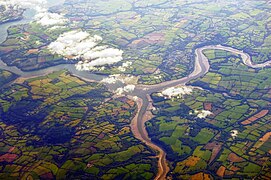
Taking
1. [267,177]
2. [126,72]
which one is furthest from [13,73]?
[267,177]

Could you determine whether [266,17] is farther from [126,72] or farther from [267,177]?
[267,177]

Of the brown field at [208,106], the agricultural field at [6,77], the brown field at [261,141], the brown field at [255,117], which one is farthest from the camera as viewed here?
the agricultural field at [6,77]

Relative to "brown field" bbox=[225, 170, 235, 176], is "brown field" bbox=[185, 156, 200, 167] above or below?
below

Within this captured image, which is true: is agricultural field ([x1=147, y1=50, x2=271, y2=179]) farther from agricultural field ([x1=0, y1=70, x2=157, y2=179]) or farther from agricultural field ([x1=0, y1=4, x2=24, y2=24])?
agricultural field ([x1=0, y1=4, x2=24, y2=24])

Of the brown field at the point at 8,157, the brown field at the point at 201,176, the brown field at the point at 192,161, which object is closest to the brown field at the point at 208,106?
the brown field at the point at 192,161

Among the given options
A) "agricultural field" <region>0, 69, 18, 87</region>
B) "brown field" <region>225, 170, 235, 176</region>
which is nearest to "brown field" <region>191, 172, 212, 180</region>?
"brown field" <region>225, 170, 235, 176</region>

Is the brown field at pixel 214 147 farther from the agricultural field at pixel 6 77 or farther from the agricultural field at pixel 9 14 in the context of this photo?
the agricultural field at pixel 9 14
